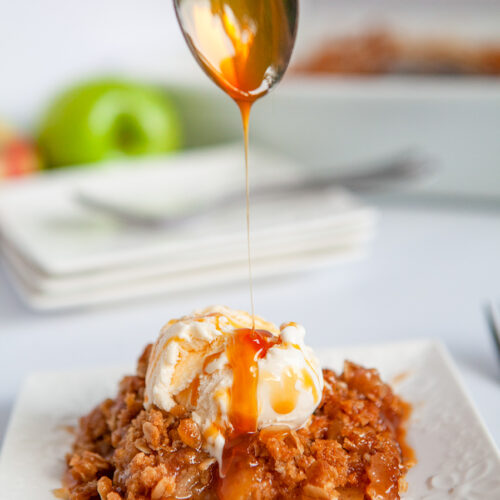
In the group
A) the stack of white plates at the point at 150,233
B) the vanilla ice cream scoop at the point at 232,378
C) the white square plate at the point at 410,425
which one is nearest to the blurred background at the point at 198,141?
the stack of white plates at the point at 150,233

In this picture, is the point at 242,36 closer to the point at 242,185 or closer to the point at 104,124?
the point at 242,185

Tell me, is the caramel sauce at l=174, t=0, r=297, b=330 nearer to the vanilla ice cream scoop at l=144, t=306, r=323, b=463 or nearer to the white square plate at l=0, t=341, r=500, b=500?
the vanilla ice cream scoop at l=144, t=306, r=323, b=463

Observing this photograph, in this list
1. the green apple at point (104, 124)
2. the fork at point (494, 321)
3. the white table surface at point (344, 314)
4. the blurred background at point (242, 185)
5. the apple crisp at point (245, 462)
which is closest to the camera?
the apple crisp at point (245, 462)

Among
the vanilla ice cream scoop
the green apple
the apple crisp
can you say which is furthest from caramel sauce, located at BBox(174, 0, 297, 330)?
the green apple

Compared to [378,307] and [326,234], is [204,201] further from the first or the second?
[378,307]

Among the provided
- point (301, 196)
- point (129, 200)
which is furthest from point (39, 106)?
point (301, 196)

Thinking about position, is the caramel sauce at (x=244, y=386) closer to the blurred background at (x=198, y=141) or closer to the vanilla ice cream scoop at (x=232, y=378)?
the vanilla ice cream scoop at (x=232, y=378)
